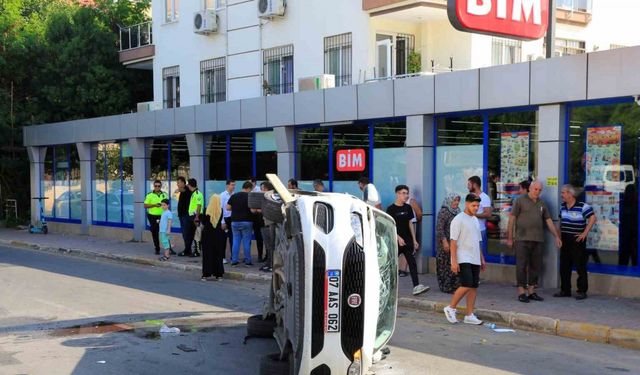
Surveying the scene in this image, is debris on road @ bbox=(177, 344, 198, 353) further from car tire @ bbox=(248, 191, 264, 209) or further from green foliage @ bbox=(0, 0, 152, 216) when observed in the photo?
green foliage @ bbox=(0, 0, 152, 216)

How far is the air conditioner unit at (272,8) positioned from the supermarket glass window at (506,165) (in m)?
9.68

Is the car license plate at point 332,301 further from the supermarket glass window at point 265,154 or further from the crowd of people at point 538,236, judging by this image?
the supermarket glass window at point 265,154

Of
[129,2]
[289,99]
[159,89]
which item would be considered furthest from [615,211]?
[129,2]

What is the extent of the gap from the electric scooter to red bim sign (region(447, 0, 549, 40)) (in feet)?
62.2

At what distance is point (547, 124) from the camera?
11211 millimetres

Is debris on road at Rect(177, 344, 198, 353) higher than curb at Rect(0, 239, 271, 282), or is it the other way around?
debris on road at Rect(177, 344, 198, 353)

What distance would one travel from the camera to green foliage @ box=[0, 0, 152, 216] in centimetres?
2661

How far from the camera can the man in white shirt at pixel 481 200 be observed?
38.2ft

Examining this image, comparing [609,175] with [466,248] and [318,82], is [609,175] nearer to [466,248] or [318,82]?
[466,248]

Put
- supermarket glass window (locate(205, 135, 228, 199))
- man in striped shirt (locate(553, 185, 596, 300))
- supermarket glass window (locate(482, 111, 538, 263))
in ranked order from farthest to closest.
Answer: supermarket glass window (locate(205, 135, 228, 199)) → supermarket glass window (locate(482, 111, 538, 263)) → man in striped shirt (locate(553, 185, 596, 300))

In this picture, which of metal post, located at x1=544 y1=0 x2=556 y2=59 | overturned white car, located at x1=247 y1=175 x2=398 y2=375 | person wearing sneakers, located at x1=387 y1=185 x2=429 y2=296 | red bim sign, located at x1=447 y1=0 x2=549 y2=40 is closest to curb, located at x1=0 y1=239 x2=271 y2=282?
A: person wearing sneakers, located at x1=387 y1=185 x2=429 y2=296

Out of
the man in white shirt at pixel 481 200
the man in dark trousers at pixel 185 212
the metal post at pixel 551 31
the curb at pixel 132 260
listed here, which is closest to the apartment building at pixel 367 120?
the man in white shirt at pixel 481 200

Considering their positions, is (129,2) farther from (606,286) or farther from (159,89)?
(606,286)

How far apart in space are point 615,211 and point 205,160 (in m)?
11.7
